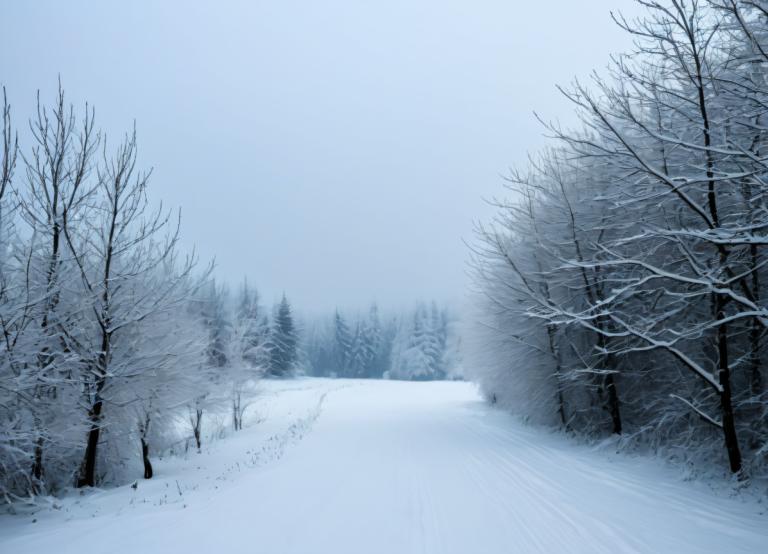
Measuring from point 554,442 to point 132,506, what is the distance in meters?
10.6

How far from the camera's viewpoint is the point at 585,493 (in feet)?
20.8

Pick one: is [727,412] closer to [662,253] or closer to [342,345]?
[662,253]

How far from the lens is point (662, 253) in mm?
8625

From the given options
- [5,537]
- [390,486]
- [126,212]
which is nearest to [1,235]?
[126,212]

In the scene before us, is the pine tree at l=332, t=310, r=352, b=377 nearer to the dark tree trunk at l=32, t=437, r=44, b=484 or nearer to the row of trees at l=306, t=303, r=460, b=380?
the row of trees at l=306, t=303, r=460, b=380

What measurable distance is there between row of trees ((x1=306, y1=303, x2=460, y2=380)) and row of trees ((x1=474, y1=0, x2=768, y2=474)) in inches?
1956

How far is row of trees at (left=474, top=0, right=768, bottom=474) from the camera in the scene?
5.21 m

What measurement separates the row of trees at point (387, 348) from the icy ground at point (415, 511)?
176 feet

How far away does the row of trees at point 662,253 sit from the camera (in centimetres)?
521

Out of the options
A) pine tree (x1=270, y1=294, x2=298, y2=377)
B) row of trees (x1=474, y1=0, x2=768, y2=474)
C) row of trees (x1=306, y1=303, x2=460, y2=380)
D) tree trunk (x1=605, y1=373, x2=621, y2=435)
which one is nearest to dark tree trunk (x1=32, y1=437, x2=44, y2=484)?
row of trees (x1=474, y1=0, x2=768, y2=474)

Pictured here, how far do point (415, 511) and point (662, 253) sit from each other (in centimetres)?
762

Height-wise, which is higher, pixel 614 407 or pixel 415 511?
pixel 614 407

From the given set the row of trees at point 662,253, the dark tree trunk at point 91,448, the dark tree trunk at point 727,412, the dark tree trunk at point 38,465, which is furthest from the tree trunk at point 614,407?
the dark tree trunk at point 38,465

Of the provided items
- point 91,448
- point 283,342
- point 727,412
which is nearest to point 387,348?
point 283,342
